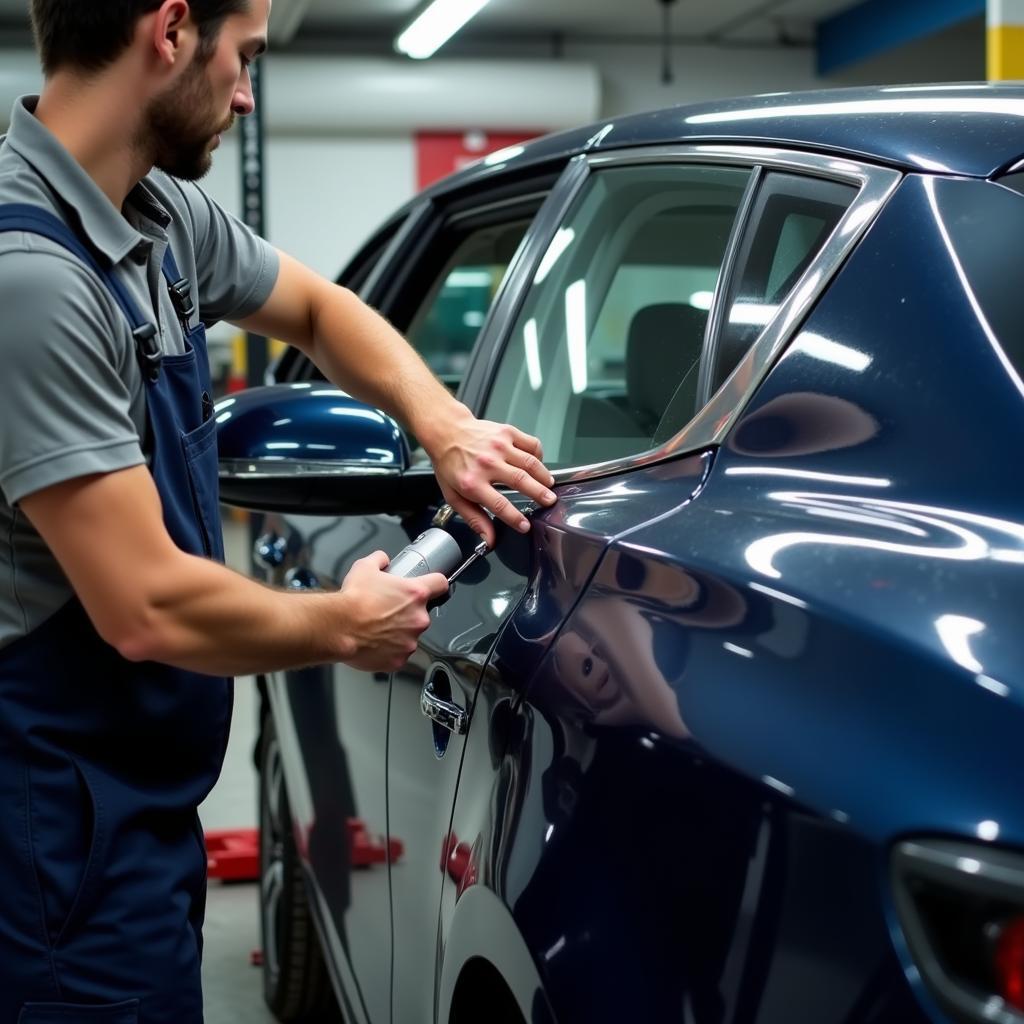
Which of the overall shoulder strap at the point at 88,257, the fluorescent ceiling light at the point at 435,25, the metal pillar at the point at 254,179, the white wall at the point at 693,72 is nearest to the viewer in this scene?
the overall shoulder strap at the point at 88,257

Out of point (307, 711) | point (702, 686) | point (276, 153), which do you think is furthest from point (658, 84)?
point (702, 686)

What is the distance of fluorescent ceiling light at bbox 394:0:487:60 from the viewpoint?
10758 millimetres

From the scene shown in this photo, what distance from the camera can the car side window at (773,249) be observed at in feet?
4.39

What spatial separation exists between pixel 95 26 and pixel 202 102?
11cm

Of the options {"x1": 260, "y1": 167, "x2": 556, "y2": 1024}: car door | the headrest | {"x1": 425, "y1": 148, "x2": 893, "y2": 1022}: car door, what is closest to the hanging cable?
{"x1": 260, "y1": 167, "x2": 556, "y2": 1024}: car door

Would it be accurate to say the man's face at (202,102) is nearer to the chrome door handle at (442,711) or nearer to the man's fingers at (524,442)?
the man's fingers at (524,442)

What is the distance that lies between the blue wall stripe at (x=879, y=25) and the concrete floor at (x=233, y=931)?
8.60 metres

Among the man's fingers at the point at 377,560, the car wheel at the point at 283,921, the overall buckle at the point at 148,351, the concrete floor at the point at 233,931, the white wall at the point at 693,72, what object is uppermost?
the white wall at the point at 693,72

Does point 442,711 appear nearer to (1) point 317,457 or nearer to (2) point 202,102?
(1) point 317,457

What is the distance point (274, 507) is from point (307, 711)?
501mm

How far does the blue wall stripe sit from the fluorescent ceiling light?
11.6ft

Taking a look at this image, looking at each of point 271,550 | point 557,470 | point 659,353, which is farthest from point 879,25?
point 557,470

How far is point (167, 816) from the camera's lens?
4.60ft

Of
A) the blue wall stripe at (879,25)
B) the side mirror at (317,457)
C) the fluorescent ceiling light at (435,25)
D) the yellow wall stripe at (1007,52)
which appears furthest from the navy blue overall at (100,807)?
the blue wall stripe at (879,25)
